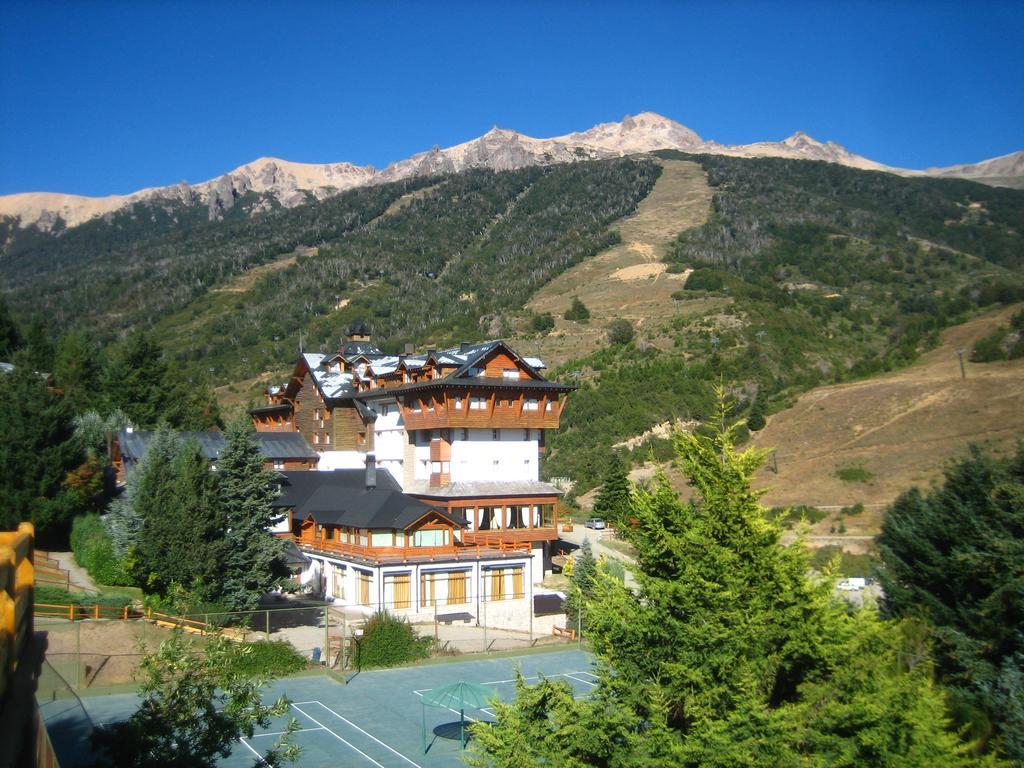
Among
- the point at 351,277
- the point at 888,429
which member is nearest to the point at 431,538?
the point at 888,429

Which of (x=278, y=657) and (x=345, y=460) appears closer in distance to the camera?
(x=278, y=657)

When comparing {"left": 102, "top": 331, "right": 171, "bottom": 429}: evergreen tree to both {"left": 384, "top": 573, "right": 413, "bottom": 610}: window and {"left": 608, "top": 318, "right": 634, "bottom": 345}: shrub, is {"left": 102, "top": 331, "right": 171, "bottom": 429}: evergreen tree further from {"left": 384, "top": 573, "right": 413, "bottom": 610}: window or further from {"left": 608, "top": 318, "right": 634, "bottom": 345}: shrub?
{"left": 608, "top": 318, "right": 634, "bottom": 345}: shrub

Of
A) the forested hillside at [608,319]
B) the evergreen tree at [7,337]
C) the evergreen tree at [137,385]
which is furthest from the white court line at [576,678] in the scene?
the evergreen tree at [7,337]

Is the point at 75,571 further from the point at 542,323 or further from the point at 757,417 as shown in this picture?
the point at 542,323

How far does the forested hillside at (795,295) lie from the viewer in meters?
89.2

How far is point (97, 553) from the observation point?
3472 cm

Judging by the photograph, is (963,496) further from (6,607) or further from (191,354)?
(191,354)

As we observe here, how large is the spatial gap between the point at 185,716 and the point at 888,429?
72.7m

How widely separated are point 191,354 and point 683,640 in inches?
4692

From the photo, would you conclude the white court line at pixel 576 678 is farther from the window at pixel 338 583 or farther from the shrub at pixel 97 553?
the shrub at pixel 97 553

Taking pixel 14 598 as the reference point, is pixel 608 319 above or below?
above

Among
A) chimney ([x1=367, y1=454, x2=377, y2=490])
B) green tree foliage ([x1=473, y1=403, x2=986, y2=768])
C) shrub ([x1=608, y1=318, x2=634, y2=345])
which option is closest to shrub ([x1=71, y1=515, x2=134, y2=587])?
chimney ([x1=367, y1=454, x2=377, y2=490])

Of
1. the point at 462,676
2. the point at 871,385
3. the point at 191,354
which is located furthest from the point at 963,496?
the point at 191,354

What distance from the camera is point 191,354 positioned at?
121688mm
